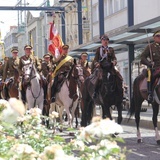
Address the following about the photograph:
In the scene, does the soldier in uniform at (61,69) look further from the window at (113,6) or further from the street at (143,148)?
the window at (113,6)

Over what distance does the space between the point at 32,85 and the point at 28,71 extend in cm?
49

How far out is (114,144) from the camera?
3875mm

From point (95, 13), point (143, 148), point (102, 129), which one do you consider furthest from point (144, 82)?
point (95, 13)

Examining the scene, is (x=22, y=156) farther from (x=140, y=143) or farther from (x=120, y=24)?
(x=120, y=24)

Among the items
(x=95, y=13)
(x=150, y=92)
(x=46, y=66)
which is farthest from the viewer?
(x=95, y=13)

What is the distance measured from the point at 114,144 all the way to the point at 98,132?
7.7 inches

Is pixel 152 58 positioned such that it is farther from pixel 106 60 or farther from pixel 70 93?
pixel 70 93

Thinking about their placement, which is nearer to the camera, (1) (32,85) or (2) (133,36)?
(1) (32,85)

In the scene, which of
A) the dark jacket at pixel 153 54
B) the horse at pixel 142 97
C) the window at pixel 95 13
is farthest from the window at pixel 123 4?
the dark jacket at pixel 153 54

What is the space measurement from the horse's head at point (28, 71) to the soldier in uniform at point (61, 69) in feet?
3.42

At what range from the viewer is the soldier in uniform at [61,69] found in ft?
53.4

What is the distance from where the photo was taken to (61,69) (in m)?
16.4

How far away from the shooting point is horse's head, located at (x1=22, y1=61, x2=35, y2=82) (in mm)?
15391

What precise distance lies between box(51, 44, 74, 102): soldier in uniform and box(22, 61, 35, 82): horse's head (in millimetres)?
1043
